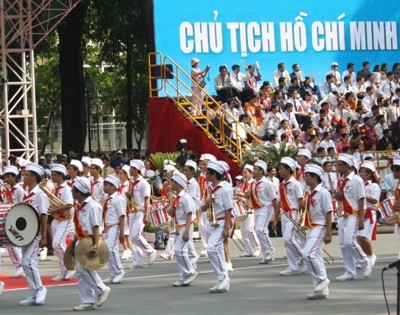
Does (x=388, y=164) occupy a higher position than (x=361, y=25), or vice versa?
(x=361, y=25)

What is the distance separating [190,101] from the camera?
34125 millimetres

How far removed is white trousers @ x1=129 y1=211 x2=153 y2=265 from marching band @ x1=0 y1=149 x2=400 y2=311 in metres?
0.02

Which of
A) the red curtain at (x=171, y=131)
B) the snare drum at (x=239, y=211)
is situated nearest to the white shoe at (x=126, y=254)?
the snare drum at (x=239, y=211)

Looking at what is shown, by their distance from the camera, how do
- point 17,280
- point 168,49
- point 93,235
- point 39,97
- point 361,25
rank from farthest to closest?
point 39,97 → point 361,25 → point 168,49 → point 17,280 → point 93,235

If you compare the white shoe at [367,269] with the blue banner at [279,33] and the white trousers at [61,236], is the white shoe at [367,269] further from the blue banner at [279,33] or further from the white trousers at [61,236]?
the blue banner at [279,33]

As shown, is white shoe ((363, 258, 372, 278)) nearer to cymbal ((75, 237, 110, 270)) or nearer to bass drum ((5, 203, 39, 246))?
cymbal ((75, 237, 110, 270))

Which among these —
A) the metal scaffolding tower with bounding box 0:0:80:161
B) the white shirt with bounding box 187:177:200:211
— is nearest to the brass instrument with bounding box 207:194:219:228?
the white shirt with bounding box 187:177:200:211

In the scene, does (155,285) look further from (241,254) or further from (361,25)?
(361,25)

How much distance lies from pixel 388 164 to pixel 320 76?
8151mm

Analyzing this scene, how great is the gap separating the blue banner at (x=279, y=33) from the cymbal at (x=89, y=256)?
63.6 feet

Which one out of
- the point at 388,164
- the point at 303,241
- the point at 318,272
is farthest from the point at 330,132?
the point at 318,272

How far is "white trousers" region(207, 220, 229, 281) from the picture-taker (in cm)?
1826

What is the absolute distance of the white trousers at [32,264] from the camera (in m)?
17.4

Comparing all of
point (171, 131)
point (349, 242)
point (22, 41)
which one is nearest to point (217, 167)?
point (349, 242)
